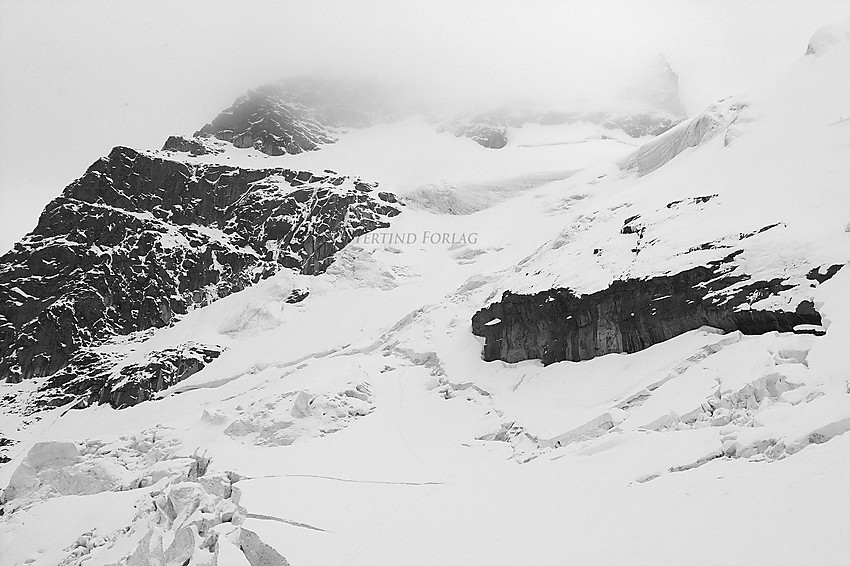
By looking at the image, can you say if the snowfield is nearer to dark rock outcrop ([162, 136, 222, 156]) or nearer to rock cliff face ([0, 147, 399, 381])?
rock cliff face ([0, 147, 399, 381])

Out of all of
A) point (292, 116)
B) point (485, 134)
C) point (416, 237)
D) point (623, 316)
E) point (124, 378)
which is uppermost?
point (292, 116)

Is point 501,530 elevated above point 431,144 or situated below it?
below

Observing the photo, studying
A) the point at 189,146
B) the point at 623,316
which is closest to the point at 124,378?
the point at 189,146

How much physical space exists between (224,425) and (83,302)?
191 feet

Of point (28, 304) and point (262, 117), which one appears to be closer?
point (28, 304)

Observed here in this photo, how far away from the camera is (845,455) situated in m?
11.2

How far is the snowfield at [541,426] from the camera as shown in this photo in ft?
43.5

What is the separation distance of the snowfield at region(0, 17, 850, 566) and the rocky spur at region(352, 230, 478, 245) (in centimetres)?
1130

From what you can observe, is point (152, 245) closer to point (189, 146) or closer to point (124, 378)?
point (189, 146)

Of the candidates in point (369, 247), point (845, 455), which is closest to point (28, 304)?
point (369, 247)

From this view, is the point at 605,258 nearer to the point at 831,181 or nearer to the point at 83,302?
the point at 831,181

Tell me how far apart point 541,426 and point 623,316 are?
6.97 m

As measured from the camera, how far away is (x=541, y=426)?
28.3 m

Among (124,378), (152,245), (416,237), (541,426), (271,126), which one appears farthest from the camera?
(271,126)
